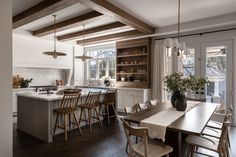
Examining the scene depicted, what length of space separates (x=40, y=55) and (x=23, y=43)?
696 mm

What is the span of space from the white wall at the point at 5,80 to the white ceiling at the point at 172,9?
6.37 feet

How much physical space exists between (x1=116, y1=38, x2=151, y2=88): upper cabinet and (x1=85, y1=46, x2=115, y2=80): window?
0.56 meters

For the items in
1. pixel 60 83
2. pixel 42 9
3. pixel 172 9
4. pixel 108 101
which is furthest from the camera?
pixel 60 83

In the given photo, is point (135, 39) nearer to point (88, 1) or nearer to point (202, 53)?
point (202, 53)

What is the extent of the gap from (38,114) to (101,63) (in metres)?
4.28

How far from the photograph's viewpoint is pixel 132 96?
5.85 m

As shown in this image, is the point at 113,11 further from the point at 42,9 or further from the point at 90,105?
the point at 90,105

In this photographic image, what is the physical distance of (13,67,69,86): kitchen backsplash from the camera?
622 cm

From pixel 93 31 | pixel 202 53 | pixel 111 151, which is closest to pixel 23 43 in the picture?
pixel 93 31

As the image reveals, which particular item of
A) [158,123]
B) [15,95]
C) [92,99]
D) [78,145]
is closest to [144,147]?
[158,123]

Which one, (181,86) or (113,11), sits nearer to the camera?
(181,86)

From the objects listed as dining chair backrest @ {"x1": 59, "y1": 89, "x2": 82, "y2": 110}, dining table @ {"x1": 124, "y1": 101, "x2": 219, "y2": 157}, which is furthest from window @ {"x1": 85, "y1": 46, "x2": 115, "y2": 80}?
dining table @ {"x1": 124, "y1": 101, "x2": 219, "y2": 157}

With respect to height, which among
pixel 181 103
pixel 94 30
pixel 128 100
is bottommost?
pixel 128 100

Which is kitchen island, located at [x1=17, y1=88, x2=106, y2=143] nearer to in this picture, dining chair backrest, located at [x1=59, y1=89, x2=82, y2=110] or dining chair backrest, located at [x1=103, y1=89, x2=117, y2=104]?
dining chair backrest, located at [x1=59, y1=89, x2=82, y2=110]
